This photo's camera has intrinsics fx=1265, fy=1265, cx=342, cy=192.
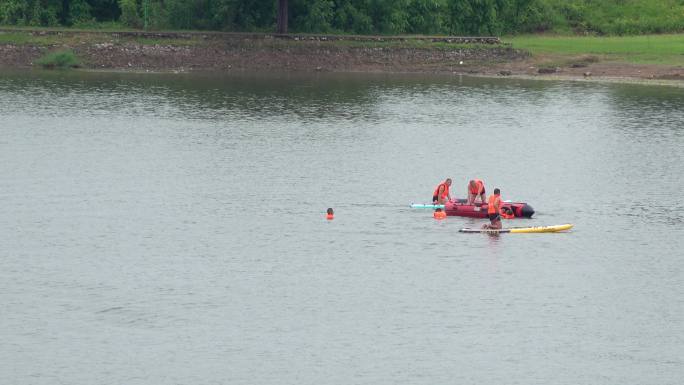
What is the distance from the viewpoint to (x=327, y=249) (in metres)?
47.8

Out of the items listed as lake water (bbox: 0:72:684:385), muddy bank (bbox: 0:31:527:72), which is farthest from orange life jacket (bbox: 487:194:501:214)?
muddy bank (bbox: 0:31:527:72)

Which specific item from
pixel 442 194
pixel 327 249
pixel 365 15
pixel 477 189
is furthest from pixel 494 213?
pixel 365 15

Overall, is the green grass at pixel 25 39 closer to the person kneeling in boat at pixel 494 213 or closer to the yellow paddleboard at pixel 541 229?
the person kneeling in boat at pixel 494 213

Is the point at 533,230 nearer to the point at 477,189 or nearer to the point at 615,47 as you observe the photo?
the point at 477,189

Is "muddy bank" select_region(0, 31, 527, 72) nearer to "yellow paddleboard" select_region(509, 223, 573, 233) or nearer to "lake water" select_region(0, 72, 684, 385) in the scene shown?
"lake water" select_region(0, 72, 684, 385)

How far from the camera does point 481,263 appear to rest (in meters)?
46.3

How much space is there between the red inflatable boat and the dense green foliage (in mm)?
54908

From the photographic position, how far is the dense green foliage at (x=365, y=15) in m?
108

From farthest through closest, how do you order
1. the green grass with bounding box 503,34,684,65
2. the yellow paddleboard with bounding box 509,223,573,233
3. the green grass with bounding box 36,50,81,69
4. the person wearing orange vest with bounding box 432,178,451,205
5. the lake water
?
the green grass with bounding box 503,34,684,65, the green grass with bounding box 36,50,81,69, the person wearing orange vest with bounding box 432,178,451,205, the yellow paddleboard with bounding box 509,223,573,233, the lake water

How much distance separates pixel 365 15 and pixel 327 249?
62.4 meters

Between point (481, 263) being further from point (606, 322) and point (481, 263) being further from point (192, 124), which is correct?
point (192, 124)

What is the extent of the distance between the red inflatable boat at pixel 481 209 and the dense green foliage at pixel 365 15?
180ft

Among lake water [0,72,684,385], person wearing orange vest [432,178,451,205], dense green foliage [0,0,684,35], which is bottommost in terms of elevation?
lake water [0,72,684,385]

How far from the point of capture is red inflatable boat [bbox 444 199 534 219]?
52.5 metres
